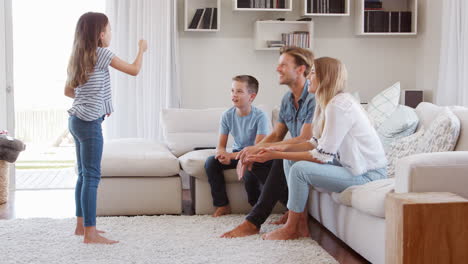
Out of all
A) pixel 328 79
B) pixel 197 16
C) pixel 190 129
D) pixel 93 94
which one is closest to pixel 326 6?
pixel 197 16

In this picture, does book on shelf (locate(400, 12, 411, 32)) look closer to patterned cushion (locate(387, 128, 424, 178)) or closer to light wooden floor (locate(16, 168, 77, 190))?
patterned cushion (locate(387, 128, 424, 178))

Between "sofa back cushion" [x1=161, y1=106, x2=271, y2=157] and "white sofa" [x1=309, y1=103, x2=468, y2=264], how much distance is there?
1.33 meters

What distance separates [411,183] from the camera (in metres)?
2.64

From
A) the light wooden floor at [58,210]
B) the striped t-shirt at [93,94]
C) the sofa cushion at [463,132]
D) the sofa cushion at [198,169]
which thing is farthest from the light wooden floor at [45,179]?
the sofa cushion at [463,132]

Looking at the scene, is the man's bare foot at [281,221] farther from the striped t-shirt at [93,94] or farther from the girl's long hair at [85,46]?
the girl's long hair at [85,46]

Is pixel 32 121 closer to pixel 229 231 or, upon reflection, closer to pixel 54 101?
pixel 54 101

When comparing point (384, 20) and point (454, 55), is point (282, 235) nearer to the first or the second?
point (454, 55)

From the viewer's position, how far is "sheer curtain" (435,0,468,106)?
5.20m

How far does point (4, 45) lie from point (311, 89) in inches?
126

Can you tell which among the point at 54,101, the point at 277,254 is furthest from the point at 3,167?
the point at 54,101

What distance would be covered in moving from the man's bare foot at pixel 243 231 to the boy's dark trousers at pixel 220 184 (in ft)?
1.75

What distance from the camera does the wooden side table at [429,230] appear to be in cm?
228

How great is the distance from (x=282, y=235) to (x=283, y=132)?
2.44 feet

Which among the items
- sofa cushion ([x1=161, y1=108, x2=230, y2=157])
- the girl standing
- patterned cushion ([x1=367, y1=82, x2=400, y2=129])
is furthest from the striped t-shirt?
patterned cushion ([x1=367, y1=82, x2=400, y2=129])
